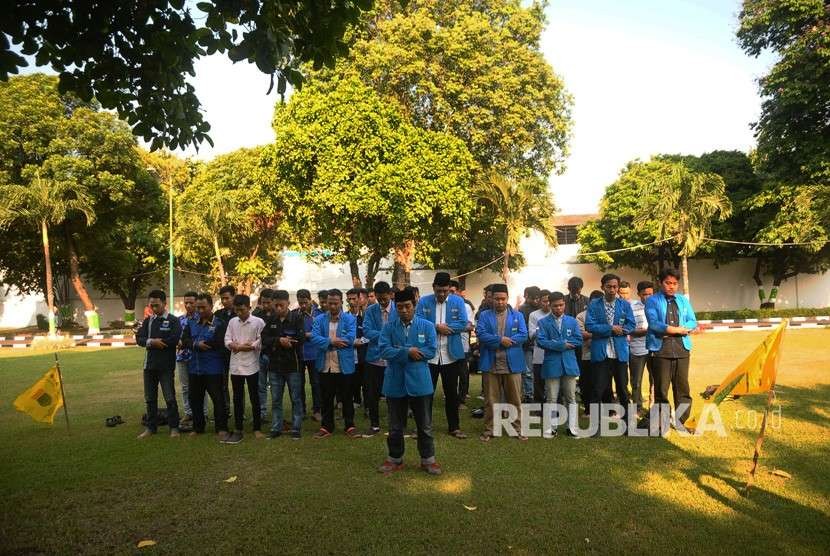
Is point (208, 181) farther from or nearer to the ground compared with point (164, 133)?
farther from the ground

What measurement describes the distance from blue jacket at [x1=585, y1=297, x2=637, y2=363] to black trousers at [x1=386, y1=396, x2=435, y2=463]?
8.32 ft

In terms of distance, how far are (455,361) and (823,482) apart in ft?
12.6

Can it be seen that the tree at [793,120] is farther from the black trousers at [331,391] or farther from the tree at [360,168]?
the black trousers at [331,391]

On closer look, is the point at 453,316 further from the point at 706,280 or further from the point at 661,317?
the point at 706,280

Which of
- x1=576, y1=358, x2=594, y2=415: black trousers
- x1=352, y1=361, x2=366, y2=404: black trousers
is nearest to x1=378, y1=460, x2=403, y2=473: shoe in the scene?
x1=352, y1=361, x2=366, y2=404: black trousers

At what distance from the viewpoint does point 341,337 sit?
768 centimetres

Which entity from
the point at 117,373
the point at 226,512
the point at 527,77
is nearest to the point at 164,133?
the point at 226,512

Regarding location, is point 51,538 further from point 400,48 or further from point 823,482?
point 400,48

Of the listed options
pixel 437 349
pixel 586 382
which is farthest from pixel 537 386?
pixel 437 349

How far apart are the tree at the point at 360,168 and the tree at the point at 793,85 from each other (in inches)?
551

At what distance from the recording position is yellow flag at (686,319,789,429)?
5332mm

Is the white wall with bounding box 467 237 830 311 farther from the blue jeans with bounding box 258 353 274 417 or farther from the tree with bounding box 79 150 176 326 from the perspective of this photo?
the blue jeans with bounding box 258 353 274 417

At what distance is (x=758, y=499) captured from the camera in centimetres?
502

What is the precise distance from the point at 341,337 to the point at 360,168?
14.1 metres
